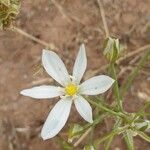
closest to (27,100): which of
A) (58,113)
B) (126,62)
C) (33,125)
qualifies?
(33,125)

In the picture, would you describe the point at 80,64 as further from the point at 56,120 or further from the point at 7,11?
the point at 7,11

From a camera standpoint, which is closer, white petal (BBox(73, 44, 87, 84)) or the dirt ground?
white petal (BBox(73, 44, 87, 84))

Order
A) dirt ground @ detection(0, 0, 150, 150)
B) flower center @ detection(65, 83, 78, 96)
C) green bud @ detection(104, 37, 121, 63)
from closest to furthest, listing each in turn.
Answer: green bud @ detection(104, 37, 121, 63) → flower center @ detection(65, 83, 78, 96) → dirt ground @ detection(0, 0, 150, 150)

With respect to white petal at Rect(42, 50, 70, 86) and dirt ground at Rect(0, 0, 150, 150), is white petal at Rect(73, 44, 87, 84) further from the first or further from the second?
dirt ground at Rect(0, 0, 150, 150)

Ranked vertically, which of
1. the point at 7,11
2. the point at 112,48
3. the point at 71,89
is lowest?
the point at 71,89

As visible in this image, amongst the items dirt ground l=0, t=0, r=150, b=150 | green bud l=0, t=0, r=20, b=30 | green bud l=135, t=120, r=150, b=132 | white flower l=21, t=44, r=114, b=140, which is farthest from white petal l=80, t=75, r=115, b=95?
dirt ground l=0, t=0, r=150, b=150

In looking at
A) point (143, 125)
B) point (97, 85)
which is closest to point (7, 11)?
point (97, 85)
